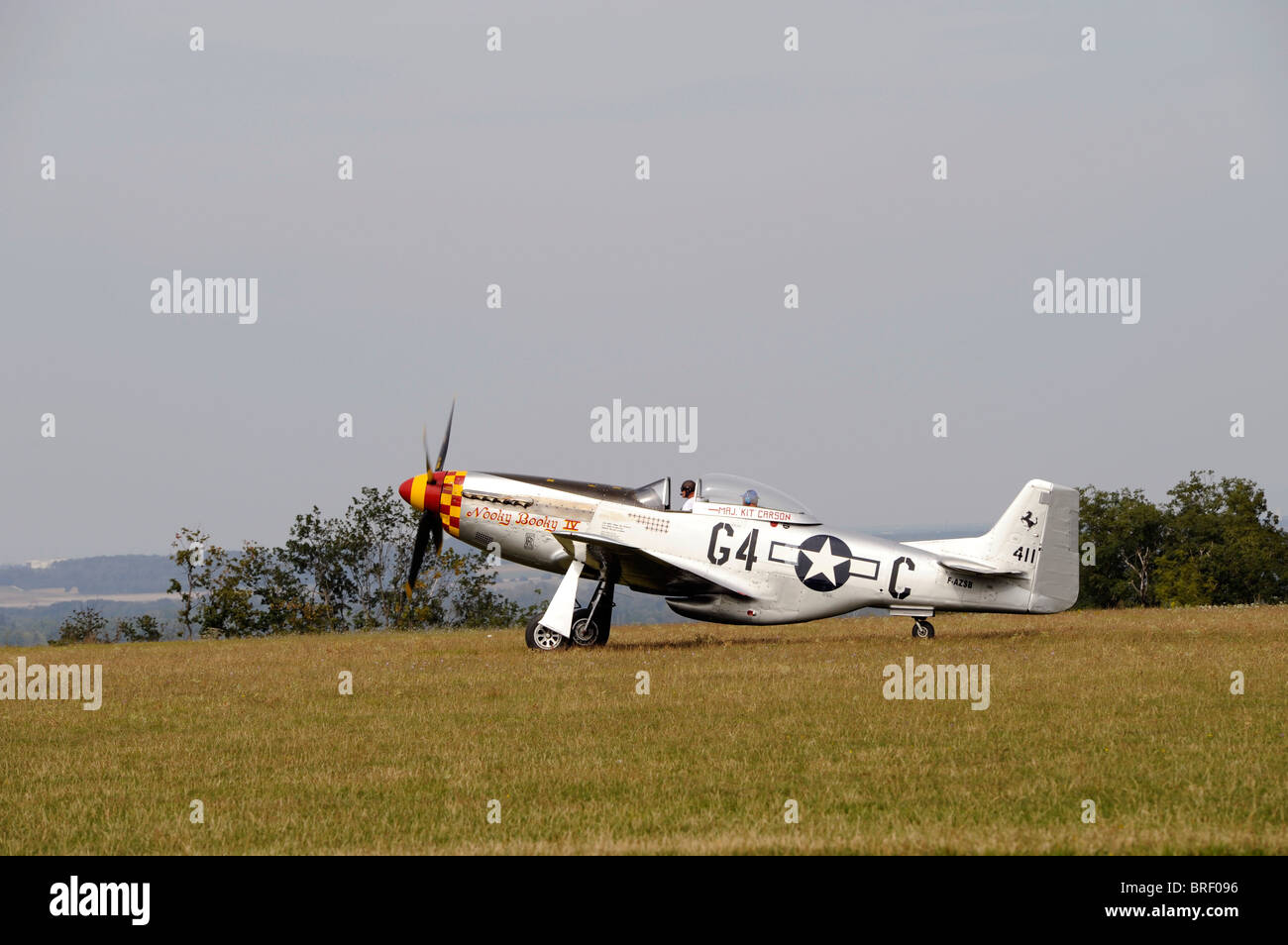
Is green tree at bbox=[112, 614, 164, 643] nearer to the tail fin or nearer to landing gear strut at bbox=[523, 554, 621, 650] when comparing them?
landing gear strut at bbox=[523, 554, 621, 650]

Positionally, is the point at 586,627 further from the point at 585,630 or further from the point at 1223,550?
the point at 1223,550

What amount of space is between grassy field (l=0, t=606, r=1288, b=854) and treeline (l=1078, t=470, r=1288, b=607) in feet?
90.4

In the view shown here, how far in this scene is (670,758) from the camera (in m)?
8.89

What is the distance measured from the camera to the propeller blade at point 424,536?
1875 cm

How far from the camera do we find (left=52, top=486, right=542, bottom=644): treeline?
31.4 metres

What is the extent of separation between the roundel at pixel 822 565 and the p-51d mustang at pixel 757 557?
1cm

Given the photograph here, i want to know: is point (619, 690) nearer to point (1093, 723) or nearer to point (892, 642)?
point (1093, 723)

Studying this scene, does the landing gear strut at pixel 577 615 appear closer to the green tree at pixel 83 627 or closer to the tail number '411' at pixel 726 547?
the tail number '411' at pixel 726 547

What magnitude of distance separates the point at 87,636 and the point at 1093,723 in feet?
82.3

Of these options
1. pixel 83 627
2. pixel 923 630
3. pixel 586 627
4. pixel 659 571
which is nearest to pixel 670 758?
pixel 659 571
